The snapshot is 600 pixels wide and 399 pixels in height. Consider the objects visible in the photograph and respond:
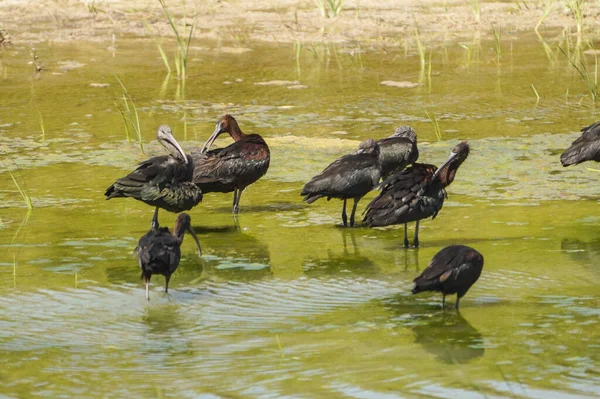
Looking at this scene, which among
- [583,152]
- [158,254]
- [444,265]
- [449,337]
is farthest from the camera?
[583,152]

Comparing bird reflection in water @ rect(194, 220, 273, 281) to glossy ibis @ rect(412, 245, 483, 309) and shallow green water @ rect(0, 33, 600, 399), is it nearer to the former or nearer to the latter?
shallow green water @ rect(0, 33, 600, 399)

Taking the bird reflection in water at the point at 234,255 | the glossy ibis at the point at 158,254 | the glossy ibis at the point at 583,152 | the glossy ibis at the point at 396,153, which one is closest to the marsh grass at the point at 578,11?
the glossy ibis at the point at 583,152

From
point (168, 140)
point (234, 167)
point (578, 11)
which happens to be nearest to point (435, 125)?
point (234, 167)

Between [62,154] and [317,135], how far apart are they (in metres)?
2.78

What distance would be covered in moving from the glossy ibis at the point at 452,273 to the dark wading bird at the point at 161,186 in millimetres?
2849

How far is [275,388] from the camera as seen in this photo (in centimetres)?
534

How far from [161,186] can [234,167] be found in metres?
1.12

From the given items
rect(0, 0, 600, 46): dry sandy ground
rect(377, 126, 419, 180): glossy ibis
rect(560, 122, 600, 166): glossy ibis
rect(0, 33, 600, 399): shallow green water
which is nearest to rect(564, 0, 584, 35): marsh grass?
rect(0, 0, 600, 46): dry sandy ground

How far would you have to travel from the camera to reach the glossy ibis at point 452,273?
256 inches

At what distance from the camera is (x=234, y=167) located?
386 inches

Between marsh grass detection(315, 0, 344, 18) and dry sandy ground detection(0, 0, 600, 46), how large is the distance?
10 centimetres

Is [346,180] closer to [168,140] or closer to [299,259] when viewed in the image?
[299,259]

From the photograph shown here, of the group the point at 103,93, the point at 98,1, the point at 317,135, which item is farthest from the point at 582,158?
the point at 98,1

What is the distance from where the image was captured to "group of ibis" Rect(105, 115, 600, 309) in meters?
6.77
